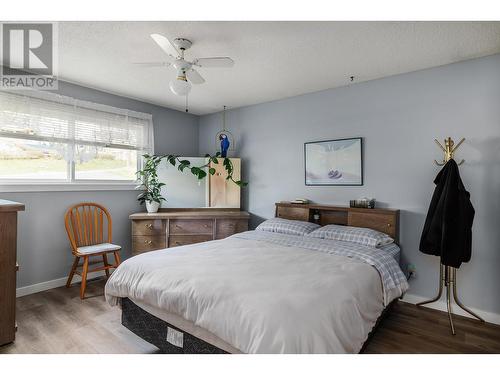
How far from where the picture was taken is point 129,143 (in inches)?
159

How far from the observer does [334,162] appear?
138 inches

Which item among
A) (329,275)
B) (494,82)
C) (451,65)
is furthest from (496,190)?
(329,275)

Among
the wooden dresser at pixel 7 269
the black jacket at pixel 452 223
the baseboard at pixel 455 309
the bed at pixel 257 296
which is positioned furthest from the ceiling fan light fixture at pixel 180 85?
the baseboard at pixel 455 309

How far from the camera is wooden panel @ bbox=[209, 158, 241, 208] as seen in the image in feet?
14.1

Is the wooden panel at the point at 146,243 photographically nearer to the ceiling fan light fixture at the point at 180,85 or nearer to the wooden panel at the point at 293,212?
the wooden panel at the point at 293,212

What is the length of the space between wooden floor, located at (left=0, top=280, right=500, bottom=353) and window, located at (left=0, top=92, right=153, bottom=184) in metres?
1.44

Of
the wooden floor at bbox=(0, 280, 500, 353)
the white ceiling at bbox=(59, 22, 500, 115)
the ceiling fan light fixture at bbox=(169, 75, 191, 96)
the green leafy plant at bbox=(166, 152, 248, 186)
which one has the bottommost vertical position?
the wooden floor at bbox=(0, 280, 500, 353)

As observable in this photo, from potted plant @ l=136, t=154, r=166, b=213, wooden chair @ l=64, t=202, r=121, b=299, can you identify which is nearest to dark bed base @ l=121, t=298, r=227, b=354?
wooden chair @ l=64, t=202, r=121, b=299

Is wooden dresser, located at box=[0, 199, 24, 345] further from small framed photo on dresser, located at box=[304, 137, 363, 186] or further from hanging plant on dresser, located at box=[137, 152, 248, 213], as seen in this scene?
small framed photo on dresser, located at box=[304, 137, 363, 186]

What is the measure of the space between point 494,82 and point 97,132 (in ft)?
14.1
